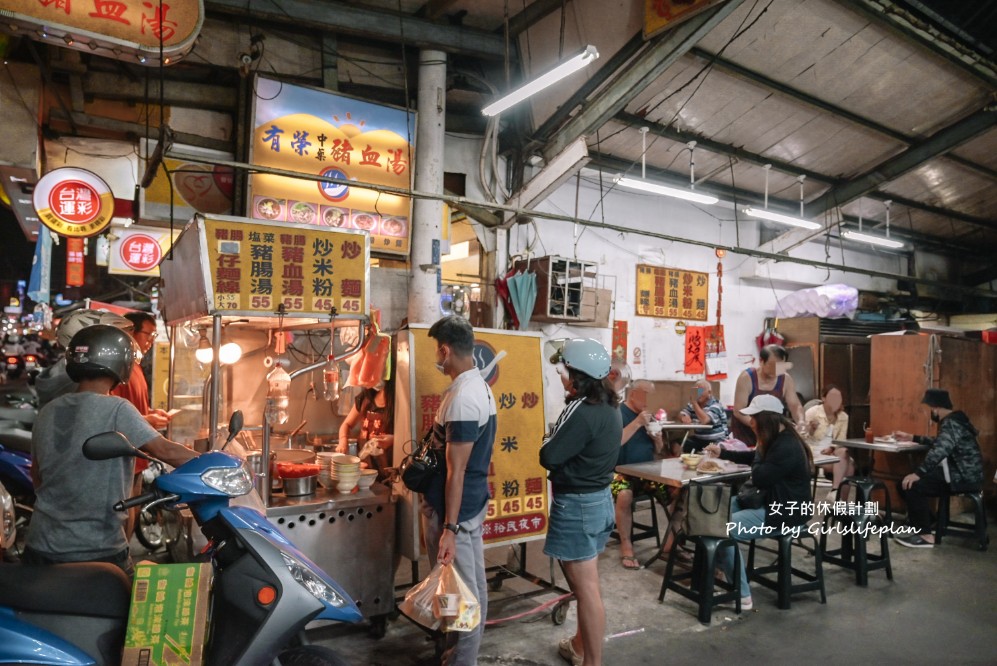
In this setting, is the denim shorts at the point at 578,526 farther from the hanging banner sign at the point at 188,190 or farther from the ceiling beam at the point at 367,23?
the ceiling beam at the point at 367,23

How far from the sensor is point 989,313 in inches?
587

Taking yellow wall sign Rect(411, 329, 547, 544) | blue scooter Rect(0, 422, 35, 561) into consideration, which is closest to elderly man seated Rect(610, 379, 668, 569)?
yellow wall sign Rect(411, 329, 547, 544)

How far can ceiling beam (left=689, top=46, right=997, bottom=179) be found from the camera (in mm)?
7345

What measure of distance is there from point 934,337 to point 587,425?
7.32m

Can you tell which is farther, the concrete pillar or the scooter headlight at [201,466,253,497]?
the concrete pillar

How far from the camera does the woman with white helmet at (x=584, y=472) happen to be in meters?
3.65

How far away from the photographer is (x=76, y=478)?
2.61 meters

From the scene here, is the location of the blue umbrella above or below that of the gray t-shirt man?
above

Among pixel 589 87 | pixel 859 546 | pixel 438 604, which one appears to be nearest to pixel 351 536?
pixel 438 604

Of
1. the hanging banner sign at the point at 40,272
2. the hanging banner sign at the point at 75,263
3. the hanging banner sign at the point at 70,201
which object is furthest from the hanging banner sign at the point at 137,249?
the hanging banner sign at the point at 70,201

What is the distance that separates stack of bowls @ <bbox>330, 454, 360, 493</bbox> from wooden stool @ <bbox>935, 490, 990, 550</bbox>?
6807 mm

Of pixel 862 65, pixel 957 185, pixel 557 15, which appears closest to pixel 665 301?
pixel 862 65

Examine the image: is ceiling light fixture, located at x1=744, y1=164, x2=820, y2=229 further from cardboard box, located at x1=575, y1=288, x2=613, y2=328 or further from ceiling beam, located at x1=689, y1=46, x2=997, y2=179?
cardboard box, located at x1=575, y1=288, x2=613, y2=328

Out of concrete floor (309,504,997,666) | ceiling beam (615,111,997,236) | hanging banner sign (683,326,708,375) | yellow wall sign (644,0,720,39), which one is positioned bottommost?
concrete floor (309,504,997,666)
